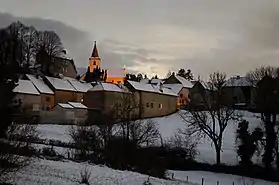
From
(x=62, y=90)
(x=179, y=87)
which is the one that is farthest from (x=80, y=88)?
(x=179, y=87)

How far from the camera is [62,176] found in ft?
89.6

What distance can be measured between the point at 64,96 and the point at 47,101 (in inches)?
182

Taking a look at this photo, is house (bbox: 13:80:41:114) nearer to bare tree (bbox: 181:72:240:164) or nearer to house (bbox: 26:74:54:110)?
house (bbox: 26:74:54:110)

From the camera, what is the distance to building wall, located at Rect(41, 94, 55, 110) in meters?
89.6

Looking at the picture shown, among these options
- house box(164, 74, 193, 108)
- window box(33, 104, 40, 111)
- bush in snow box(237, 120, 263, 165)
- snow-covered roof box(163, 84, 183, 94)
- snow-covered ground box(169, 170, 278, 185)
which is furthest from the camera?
snow-covered roof box(163, 84, 183, 94)

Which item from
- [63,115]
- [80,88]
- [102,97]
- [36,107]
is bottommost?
[63,115]

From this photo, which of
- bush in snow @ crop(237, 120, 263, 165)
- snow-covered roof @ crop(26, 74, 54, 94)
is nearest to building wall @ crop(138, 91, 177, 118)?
snow-covered roof @ crop(26, 74, 54, 94)

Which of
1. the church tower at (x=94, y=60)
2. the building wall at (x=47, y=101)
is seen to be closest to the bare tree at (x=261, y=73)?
the building wall at (x=47, y=101)

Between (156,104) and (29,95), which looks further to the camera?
(156,104)

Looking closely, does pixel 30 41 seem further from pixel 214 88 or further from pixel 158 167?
pixel 158 167

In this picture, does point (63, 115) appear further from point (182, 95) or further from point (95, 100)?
point (182, 95)

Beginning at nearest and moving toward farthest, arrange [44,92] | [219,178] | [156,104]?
[219,178] < [44,92] < [156,104]

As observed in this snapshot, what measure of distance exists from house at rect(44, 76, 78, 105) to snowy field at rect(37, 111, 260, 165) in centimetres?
1868

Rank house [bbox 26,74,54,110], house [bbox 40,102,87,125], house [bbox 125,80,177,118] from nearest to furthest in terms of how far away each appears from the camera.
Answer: house [bbox 40,102,87,125] → house [bbox 26,74,54,110] → house [bbox 125,80,177,118]
